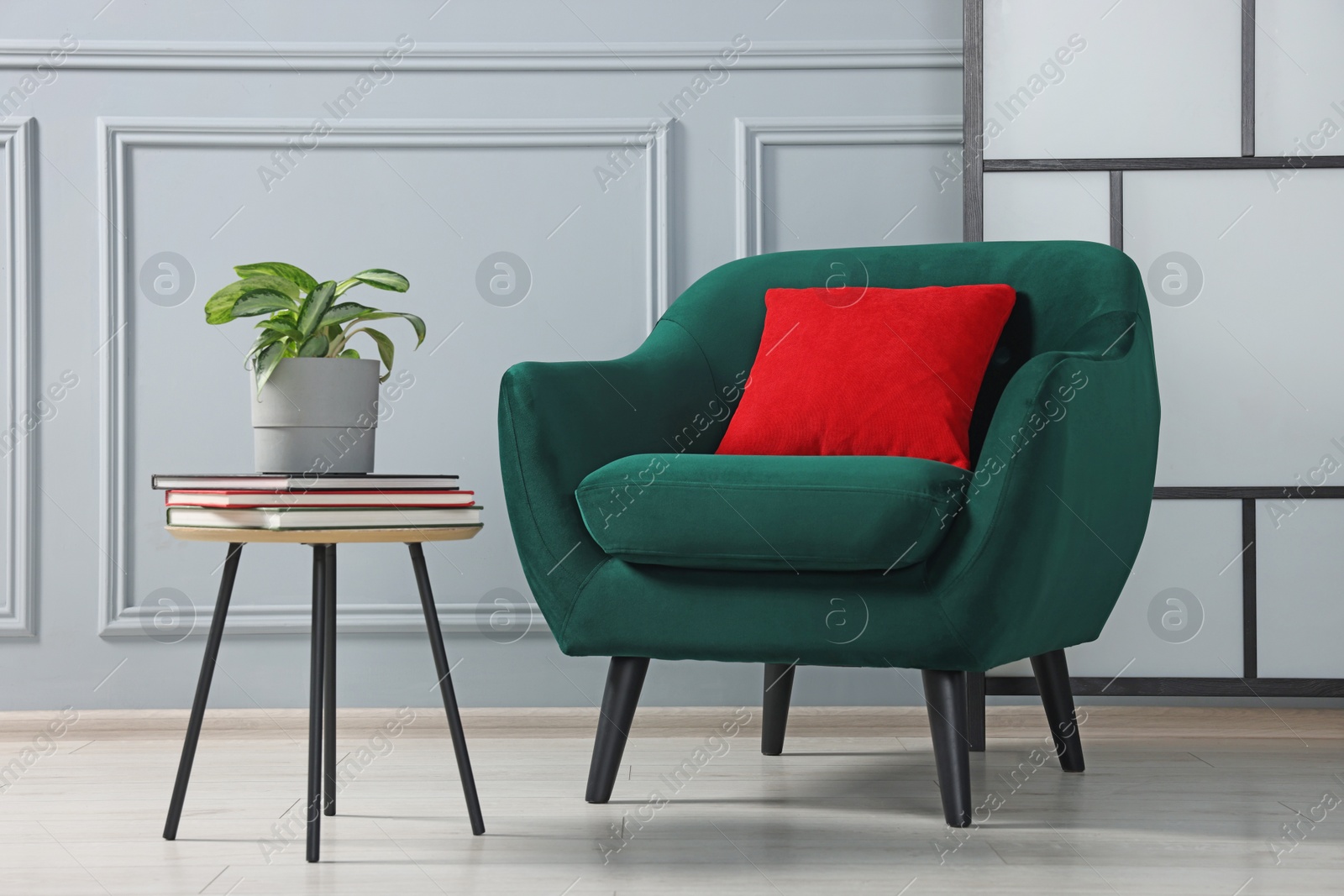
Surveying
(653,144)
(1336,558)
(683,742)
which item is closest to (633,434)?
(683,742)

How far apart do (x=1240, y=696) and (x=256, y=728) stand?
190 centimetres

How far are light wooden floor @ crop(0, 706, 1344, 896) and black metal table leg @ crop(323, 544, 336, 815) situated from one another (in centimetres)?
4

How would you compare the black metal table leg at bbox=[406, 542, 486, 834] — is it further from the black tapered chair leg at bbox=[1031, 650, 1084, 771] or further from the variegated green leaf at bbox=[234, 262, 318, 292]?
the black tapered chair leg at bbox=[1031, 650, 1084, 771]

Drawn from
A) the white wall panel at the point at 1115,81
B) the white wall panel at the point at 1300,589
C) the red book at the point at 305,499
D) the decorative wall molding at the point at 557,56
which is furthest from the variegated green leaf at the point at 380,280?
the white wall panel at the point at 1300,589

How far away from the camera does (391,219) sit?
2230mm

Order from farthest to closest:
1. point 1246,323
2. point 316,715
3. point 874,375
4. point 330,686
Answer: point 1246,323 < point 874,375 < point 330,686 < point 316,715

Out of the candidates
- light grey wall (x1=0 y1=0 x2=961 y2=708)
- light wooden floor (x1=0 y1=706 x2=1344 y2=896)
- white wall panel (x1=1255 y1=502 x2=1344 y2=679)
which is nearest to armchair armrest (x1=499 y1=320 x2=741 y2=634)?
light wooden floor (x1=0 y1=706 x2=1344 y2=896)

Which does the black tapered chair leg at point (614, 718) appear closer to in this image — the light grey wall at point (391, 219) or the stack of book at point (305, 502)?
the stack of book at point (305, 502)

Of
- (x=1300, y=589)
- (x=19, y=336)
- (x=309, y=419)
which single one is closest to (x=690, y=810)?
(x=309, y=419)

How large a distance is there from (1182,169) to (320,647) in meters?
1.79

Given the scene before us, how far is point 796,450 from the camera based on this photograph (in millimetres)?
1604

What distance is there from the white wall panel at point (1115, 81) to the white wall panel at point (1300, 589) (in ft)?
2.31

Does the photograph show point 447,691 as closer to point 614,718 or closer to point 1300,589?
point 614,718

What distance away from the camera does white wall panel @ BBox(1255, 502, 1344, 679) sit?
6.78 ft
